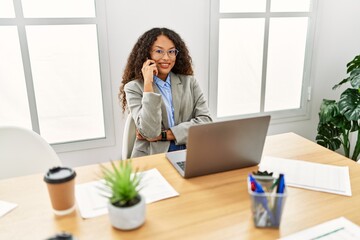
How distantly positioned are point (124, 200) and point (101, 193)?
246mm

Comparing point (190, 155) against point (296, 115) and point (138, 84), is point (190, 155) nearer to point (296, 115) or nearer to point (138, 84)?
point (138, 84)

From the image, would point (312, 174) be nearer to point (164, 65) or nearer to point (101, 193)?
point (101, 193)

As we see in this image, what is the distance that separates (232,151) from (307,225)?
0.37m

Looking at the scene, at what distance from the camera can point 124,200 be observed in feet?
2.76

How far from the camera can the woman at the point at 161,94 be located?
1.62m

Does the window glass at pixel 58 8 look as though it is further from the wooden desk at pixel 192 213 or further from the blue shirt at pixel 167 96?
the wooden desk at pixel 192 213

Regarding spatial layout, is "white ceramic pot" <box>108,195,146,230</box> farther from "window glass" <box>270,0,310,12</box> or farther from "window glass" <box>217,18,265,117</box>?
"window glass" <box>270,0,310,12</box>

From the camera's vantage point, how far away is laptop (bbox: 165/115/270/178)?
108 cm

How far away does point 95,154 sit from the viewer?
244 centimetres

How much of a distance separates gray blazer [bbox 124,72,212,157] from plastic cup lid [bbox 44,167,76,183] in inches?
26.9

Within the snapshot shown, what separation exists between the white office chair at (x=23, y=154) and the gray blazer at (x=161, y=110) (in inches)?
17.4

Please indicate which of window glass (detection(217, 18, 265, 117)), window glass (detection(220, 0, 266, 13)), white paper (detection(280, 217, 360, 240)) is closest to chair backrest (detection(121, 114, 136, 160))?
white paper (detection(280, 217, 360, 240))

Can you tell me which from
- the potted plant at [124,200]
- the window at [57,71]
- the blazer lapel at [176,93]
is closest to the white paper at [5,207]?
the potted plant at [124,200]

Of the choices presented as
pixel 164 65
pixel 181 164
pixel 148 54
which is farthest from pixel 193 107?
pixel 181 164
